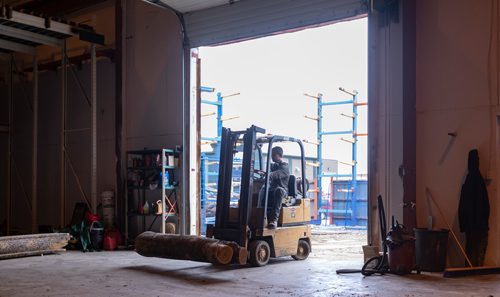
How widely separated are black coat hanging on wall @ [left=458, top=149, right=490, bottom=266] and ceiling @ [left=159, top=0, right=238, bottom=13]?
5777mm

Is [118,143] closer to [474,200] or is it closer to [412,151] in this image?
[412,151]

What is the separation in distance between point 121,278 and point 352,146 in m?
11.7

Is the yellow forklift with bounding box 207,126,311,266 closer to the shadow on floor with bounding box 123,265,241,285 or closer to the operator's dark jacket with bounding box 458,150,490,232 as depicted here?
the shadow on floor with bounding box 123,265,241,285

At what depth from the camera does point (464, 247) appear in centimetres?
823

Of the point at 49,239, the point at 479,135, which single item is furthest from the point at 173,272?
the point at 479,135

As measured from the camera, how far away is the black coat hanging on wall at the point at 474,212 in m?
7.98

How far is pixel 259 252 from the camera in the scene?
878cm

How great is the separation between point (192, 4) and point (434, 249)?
6779 mm

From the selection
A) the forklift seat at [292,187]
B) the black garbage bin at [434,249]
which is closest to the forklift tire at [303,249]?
the forklift seat at [292,187]

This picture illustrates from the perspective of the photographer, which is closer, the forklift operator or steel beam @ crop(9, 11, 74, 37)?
the forklift operator

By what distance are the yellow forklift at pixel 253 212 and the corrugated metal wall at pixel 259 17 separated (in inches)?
93.8

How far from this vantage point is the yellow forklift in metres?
8.73

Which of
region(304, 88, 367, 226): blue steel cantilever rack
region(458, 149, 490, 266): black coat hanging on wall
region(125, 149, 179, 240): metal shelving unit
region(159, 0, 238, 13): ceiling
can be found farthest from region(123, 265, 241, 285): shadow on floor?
region(304, 88, 367, 226): blue steel cantilever rack

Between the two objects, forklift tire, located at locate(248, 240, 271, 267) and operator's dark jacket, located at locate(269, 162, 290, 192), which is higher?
operator's dark jacket, located at locate(269, 162, 290, 192)
